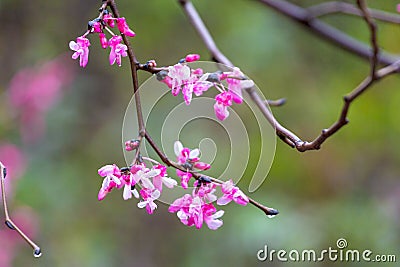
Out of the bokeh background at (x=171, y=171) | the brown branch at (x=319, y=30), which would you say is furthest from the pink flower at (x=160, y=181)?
the bokeh background at (x=171, y=171)

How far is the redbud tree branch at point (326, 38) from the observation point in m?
0.50

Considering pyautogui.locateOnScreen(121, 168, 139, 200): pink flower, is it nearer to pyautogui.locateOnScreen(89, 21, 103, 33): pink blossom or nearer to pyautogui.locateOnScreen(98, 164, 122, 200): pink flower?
pyautogui.locateOnScreen(98, 164, 122, 200): pink flower

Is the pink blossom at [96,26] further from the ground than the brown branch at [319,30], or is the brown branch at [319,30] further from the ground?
the pink blossom at [96,26]

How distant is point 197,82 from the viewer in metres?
0.56

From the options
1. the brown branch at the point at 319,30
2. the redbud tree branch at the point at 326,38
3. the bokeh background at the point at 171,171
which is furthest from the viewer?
the bokeh background at the point at 171,171

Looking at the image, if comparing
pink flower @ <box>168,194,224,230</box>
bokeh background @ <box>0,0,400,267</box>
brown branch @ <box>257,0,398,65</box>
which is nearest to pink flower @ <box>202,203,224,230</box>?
pink flower @ <box>168,194,224,230</box>

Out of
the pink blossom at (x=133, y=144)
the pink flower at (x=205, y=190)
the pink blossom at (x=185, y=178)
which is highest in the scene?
the pink blossom at (x=133, y=144)

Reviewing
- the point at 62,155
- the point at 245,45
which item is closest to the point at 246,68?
the point at 245,45

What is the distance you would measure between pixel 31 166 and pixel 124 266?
0.54 meters

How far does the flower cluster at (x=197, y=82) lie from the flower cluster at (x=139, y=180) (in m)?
0.07

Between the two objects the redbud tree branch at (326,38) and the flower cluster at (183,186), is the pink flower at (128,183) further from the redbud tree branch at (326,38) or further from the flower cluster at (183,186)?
the redbud tree branch at (326,38)

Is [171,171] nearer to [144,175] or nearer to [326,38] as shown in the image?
[326,38]

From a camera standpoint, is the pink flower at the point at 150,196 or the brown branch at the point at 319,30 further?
the brown branch at the point at 319,30

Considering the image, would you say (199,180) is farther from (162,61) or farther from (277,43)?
(162,61)
